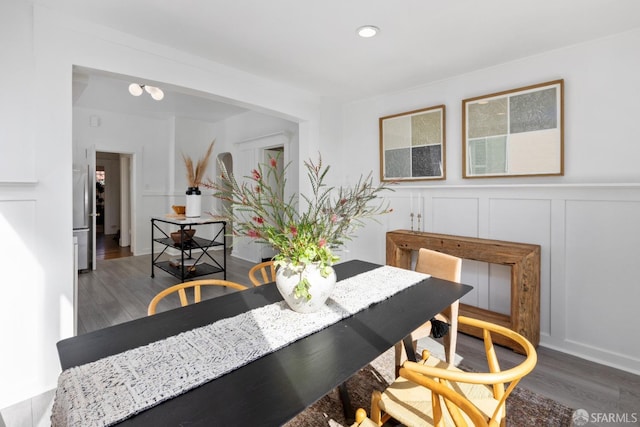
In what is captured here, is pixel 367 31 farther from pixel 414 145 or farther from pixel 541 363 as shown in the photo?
pixel 541 363

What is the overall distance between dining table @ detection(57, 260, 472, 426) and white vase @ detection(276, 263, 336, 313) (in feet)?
0.43

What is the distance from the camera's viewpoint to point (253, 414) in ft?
2.62

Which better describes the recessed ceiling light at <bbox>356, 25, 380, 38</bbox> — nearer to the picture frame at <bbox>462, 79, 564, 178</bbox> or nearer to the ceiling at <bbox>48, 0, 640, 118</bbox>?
the ceiling at <bbox>48, 0, 640, 118</bbox>

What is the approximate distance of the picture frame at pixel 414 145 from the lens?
342 centimetres

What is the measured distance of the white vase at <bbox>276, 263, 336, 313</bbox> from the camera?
1346 millimetres

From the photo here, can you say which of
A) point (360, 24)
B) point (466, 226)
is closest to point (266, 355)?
point (360, 24)

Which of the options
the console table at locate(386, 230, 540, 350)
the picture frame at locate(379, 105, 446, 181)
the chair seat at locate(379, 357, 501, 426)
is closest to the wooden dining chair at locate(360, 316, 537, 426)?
the chair seat at locate(379, 357, 501, 426)

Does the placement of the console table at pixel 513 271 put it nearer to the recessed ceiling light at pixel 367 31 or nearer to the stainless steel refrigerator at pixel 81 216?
the recessed ceiling light at pixel 367 31

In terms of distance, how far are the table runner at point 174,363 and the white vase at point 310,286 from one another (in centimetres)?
4

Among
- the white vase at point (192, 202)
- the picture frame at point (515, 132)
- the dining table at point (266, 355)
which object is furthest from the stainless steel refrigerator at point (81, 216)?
the picture frame at point (515, 132)

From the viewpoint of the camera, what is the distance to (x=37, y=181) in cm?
205

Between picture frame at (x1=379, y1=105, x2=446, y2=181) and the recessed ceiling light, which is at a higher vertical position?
the recessed ceiling light

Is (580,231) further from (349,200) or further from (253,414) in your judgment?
(253,414)

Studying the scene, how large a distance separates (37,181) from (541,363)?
3782 millimetres
